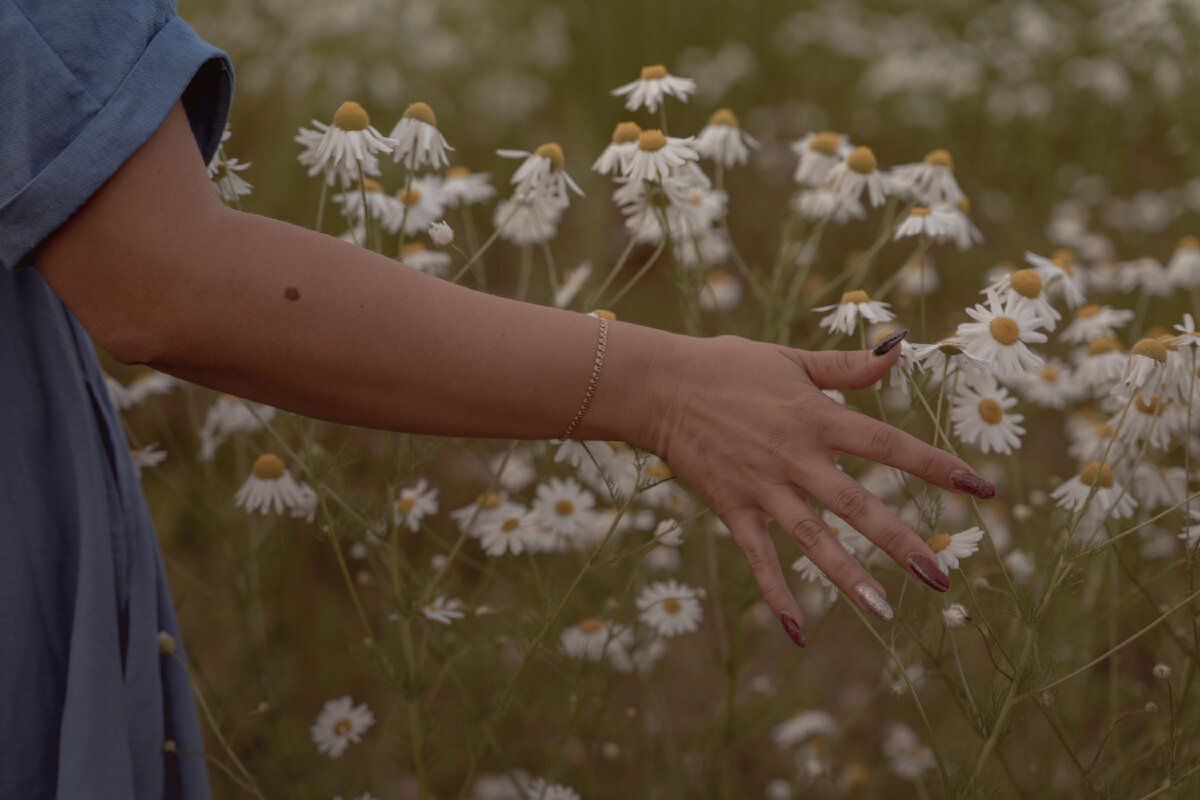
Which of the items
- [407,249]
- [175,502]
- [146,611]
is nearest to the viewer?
[146,611]

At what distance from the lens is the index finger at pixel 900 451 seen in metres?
0.82

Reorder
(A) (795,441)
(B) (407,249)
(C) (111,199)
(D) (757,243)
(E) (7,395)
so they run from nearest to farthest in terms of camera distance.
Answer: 1. (C) (111,199)
2. (A) (795,441)
3. (E) (7,395)
4. (B) (407,249)
5. (D) (757,243)

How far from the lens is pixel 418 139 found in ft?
4.13

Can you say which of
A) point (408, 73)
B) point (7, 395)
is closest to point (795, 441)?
point (7, 395)

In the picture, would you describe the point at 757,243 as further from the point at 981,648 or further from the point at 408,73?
the point at 981,648

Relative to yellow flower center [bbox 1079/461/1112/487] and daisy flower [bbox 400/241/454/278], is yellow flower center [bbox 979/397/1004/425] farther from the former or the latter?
daisy flower [bbox 400/241/454/278]

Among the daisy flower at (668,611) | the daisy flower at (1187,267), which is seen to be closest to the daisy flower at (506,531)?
the daisy flower at (668,611)

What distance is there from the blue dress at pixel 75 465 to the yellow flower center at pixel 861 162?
0.92 m

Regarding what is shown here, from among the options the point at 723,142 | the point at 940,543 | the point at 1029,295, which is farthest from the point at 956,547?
the point at 723,142

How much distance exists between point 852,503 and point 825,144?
0.88 meters

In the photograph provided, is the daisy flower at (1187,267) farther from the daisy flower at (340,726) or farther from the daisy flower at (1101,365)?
the daisy flower at (340,726)

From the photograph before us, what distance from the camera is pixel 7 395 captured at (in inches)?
37.1

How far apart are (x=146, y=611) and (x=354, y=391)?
1.63 ft

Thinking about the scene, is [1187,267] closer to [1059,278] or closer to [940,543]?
[1059,278]
